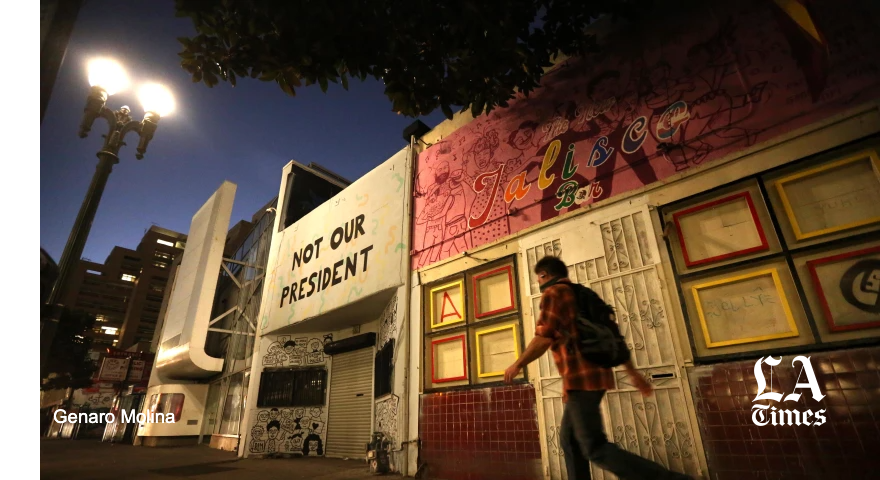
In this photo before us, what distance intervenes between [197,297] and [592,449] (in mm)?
14359

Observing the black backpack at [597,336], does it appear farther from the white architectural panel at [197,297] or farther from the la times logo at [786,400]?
the white architectural panel at [197,297]

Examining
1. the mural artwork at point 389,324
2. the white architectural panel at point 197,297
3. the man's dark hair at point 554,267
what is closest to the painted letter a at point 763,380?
the man's dark hair at point 554,267

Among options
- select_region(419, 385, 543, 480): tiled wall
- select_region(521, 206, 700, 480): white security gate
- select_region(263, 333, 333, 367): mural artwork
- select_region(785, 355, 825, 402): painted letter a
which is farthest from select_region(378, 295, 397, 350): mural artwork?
select_region(785, 355, 825, 402): painted letter a

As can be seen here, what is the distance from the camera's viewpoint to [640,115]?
4.85m

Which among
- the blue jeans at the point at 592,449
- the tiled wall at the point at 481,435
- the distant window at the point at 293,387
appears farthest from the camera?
the distant window at the point at 293,387

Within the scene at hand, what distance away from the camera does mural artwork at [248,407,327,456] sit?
9734mm

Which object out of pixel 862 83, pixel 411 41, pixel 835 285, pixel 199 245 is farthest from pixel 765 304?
pixel 199 245

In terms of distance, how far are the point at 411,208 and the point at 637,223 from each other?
426 cm

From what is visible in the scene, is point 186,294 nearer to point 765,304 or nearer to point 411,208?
point 411,208

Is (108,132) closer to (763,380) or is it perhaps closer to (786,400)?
(763,380)

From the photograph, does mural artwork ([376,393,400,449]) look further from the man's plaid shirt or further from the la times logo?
the la times logo

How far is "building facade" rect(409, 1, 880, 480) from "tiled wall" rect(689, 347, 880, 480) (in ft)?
0.04

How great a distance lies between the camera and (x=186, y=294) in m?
14.4

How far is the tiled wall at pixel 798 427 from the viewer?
2910 millimetres
